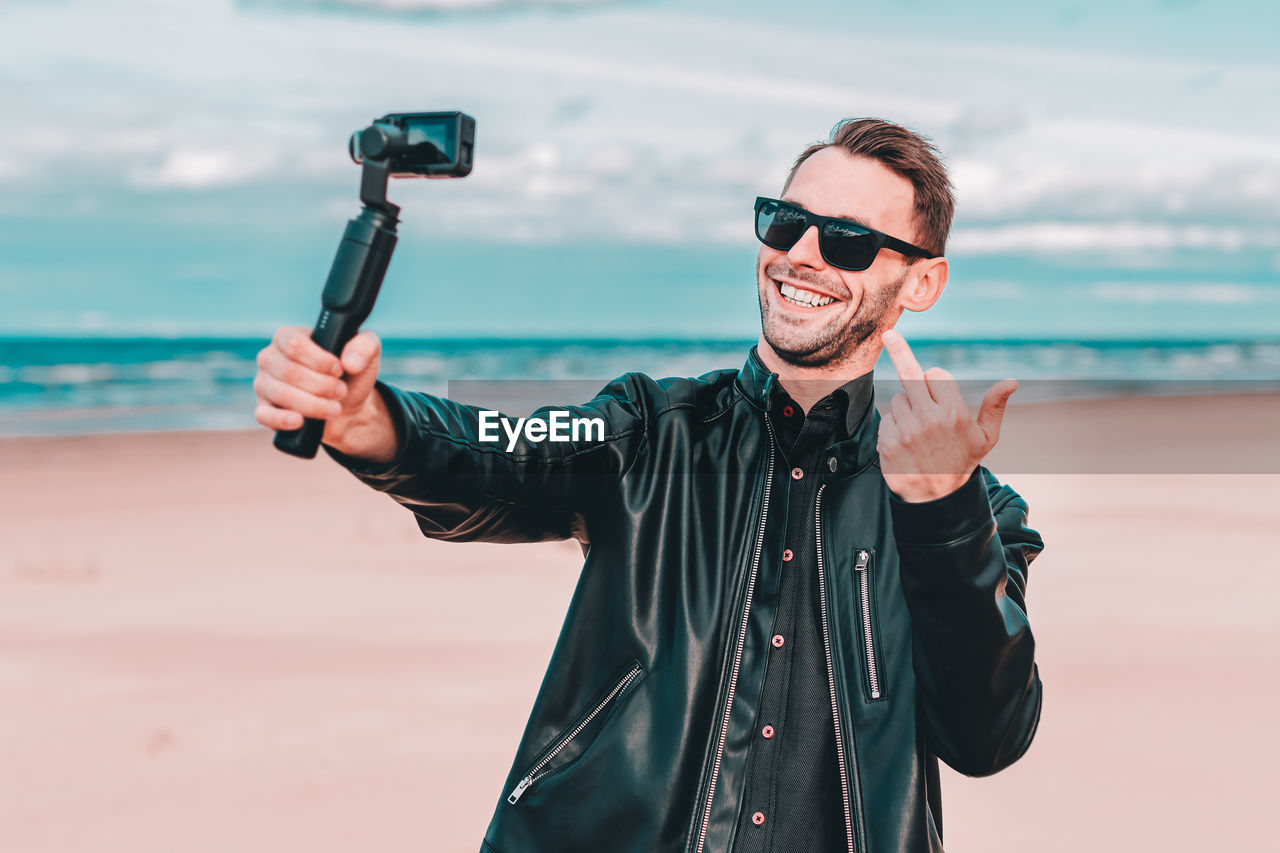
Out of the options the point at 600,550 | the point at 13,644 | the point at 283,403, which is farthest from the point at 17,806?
the point at 283,403

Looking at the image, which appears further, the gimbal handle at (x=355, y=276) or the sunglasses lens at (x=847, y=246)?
the sunglasses lens at (x=847, y=246)

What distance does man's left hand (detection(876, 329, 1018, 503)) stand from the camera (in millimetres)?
2023

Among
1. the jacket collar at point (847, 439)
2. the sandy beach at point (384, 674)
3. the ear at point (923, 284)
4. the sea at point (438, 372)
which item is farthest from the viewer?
the sea at point (438, 372)

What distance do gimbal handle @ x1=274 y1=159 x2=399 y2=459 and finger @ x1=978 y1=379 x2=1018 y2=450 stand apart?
3.40 ft

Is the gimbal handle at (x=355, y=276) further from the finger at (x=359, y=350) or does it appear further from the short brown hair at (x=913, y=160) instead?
the short brown hair at (x=913, y=160)

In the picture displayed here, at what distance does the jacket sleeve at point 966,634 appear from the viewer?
2.08 metres

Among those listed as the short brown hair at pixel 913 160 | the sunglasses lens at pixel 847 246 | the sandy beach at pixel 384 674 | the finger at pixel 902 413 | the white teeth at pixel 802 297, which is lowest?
the sandy beach at pixel 384 674

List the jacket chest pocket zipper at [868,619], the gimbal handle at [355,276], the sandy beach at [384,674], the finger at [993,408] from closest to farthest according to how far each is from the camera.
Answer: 1. the gimbal handle at [355,276]
2. the finger at [993,408]
3. the jacket chest pocket zipper at [868,619]
4. the sandy beach at [384,674]

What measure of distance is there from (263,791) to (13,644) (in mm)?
2767

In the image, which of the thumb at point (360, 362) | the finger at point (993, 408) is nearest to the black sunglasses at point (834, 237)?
the finger at point (993, 408)

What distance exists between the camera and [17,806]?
5188mm

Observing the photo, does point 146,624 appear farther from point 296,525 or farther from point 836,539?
point 836,539

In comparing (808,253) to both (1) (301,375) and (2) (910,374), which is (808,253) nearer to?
(2) (910,374)

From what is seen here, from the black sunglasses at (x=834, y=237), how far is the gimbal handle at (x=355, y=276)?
3.61 feet
